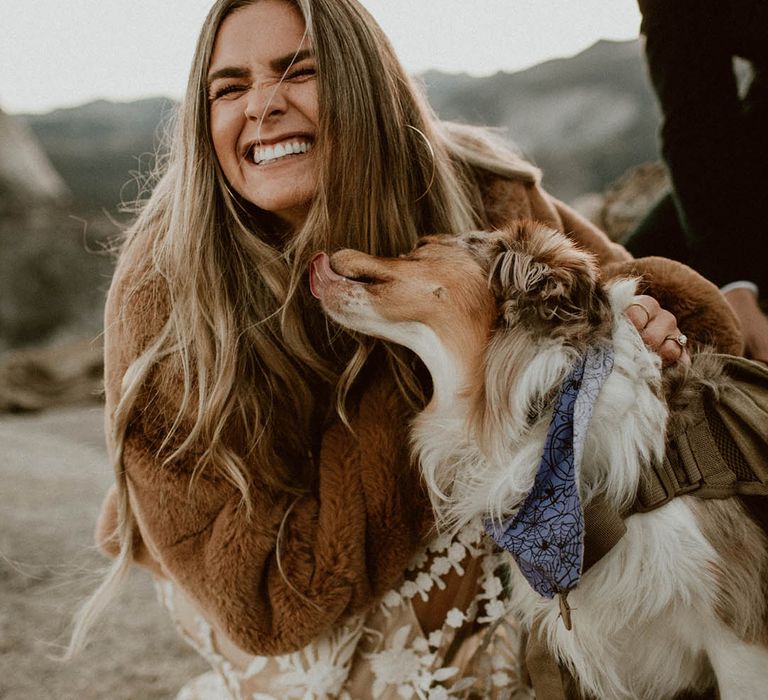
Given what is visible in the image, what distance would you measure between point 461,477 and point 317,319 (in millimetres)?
720

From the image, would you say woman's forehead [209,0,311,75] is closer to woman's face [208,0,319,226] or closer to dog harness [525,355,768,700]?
woman's face [208,0,319,226]

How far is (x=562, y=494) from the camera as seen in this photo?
155 cm

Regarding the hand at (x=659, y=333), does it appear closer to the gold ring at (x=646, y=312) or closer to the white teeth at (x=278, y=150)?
the gold ring at (x=646, y=312)

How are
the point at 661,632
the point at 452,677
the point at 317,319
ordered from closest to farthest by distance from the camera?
1. the point at 661,632
2. the point at 452,677
3. the point at 317,319

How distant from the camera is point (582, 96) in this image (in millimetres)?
6312

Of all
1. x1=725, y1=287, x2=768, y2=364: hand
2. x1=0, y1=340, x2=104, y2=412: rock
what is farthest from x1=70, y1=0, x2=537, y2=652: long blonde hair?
x1=0, y1=340, x2=104, y2=412: rock

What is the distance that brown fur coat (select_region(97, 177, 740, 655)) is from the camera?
192 cm

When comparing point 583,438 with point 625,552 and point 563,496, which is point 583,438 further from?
point 625,552

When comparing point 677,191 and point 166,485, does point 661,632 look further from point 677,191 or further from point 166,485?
point 677,191

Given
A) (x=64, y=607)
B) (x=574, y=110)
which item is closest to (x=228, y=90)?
(x=64, y=607)

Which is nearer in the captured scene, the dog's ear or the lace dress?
the dog's ear

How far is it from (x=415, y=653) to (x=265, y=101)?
1.67 metres

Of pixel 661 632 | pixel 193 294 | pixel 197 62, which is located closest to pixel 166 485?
pixel 193 294

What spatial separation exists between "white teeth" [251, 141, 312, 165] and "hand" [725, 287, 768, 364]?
1.49m
